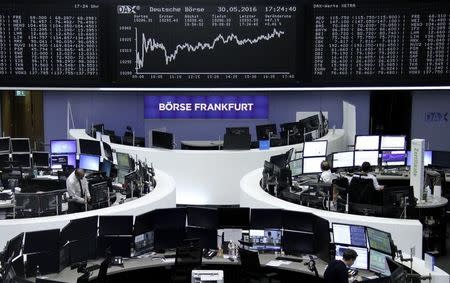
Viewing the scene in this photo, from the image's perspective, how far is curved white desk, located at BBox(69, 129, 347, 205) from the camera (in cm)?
1324

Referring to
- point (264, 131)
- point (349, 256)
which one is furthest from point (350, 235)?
point (264, 131)

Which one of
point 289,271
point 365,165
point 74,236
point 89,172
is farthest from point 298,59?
point 74,236

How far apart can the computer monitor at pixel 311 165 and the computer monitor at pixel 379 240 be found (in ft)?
14.5

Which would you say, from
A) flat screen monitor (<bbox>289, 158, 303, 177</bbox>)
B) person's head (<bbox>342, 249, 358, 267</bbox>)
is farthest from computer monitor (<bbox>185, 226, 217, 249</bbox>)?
flat screen monitor (<bbox>289, 158, 303, 177</bbox>)

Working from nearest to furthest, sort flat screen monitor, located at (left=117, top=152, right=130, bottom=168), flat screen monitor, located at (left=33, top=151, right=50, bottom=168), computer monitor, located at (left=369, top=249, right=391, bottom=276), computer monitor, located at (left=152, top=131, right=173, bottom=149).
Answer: computer monitor, located at (left=369, top=249, right=391, bottom=276) → flat screen monitor, located at (left=117, top=152, right=130, bottom=168) → flat screen monitor, located at (left=33, top=151, right=50, bottom=168) → computer monitor, located at (left=152, top=131, right=173, bottom=149)

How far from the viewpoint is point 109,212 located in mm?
9023

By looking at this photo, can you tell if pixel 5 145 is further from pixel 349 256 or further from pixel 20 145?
pixel 349 256

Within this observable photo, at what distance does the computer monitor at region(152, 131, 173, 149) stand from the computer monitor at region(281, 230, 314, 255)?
4890mm

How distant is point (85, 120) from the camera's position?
1694 cm

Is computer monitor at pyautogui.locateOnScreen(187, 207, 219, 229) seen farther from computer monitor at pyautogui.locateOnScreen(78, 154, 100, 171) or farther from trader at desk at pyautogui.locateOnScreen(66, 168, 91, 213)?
computer monitor at pyautogui.locateOnScreen(78, 154, 100, 171)

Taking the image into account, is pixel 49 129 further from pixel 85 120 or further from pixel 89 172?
pixel 89 172

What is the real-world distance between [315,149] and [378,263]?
4.85 m

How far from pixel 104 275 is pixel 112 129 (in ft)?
30.7

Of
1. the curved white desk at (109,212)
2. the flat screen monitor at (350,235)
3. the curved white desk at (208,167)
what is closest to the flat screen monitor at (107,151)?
the curved white desk at (208,167)
